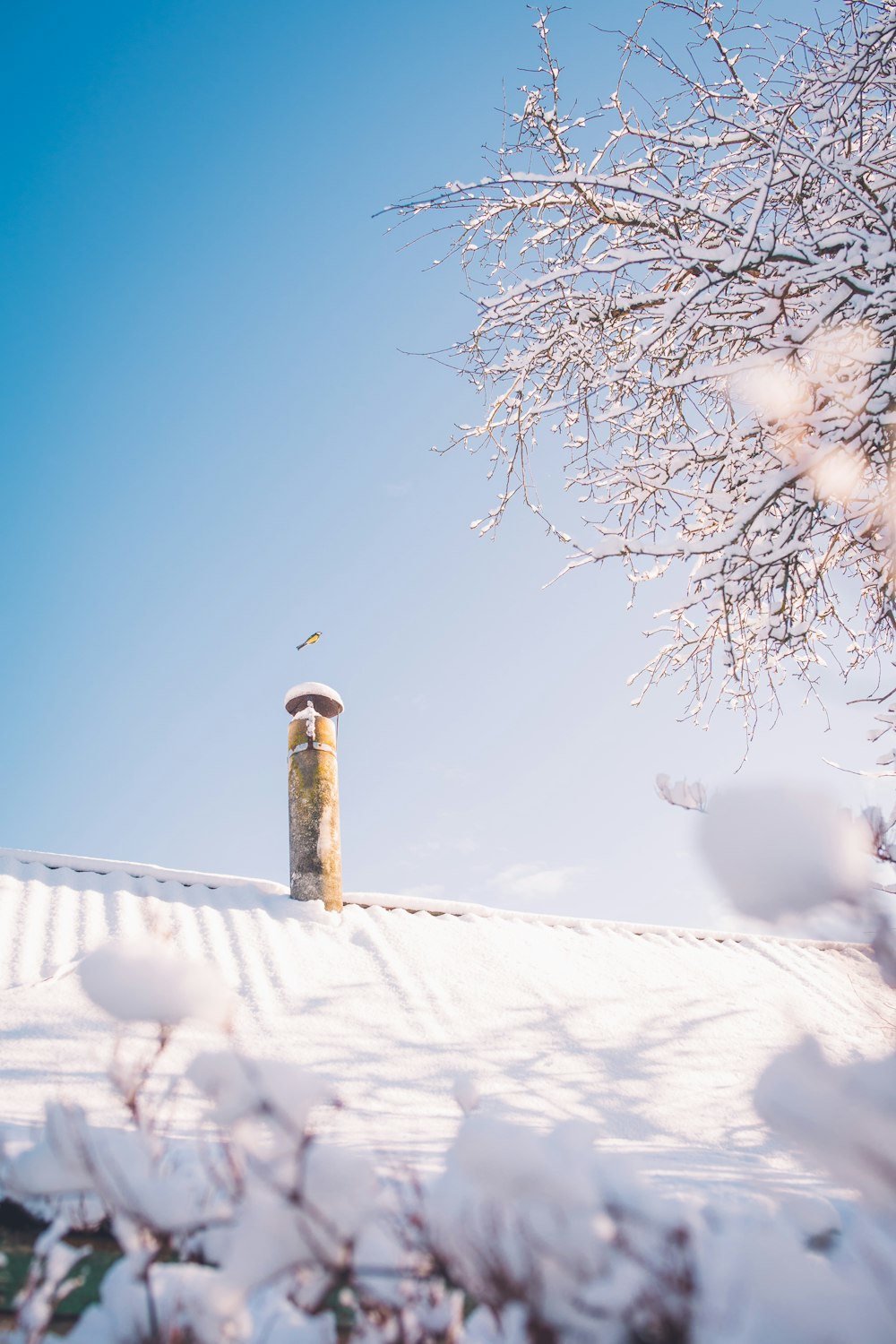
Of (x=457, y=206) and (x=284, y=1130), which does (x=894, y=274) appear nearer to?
(x=457, y=206)

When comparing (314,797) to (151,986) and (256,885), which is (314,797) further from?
Answer: (151,986)

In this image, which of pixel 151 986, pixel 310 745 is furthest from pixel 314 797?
pixel 151 986

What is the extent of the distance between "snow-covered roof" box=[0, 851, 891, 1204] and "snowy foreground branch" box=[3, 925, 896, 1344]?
1.39ft

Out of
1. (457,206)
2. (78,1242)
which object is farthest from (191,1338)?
(457,206)

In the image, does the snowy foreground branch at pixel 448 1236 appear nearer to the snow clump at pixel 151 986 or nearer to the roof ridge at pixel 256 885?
the snow clump at pixel 151 986

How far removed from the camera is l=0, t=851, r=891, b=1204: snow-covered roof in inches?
124

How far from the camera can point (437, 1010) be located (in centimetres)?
450

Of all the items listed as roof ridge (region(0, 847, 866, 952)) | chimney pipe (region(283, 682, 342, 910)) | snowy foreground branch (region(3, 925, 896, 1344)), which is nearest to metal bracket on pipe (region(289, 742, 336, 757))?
chimney pipe (region(283, 682, 342, 910))

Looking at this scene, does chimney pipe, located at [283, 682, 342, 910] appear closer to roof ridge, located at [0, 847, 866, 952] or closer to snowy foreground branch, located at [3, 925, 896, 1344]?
roof ridge, located at [0, 847, 866, 952]

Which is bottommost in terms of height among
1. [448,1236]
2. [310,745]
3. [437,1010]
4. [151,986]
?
[437,1010]

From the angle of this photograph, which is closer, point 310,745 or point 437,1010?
point 437,1010

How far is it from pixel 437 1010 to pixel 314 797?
2331mm

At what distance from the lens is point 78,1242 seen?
4.39ft

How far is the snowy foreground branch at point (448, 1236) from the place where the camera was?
99 centimetres
